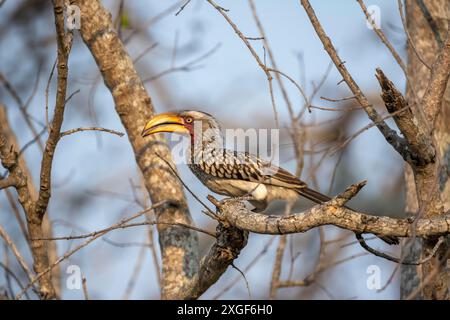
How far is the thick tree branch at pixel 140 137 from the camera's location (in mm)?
4445

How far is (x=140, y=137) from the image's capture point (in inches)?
184

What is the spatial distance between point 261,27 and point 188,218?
129 cm

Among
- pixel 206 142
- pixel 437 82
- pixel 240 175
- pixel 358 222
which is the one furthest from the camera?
pixel 206 142

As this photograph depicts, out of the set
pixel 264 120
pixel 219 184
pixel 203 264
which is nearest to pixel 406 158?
pixel 203 264

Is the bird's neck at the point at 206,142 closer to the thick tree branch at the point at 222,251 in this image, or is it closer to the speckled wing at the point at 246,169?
the speckled wing at the point at 246,169

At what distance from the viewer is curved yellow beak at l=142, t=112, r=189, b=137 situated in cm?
455

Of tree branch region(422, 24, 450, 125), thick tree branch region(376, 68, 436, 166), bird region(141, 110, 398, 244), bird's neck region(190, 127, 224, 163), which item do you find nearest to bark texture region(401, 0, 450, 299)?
tree branch region(422, 24, 450, 125)

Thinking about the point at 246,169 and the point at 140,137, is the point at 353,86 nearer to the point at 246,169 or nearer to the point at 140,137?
the point at 246,169

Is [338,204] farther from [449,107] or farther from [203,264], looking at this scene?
[449,107]

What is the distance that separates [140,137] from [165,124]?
189mm

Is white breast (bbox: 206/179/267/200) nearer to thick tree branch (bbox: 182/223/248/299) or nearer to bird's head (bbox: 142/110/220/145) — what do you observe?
bird's head (bbox: 142/110/220/145)

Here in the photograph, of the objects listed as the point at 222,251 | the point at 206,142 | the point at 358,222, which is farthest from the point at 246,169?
the point at 358,222

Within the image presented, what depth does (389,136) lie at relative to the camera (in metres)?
3.41

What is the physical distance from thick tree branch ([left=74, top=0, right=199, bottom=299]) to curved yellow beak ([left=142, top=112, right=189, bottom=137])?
79mm
